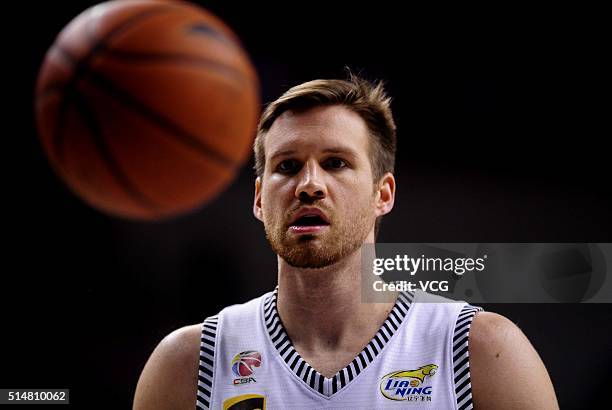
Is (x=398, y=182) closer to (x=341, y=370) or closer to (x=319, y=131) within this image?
(x=319, y=131)

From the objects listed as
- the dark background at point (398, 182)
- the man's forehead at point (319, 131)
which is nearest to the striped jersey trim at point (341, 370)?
the man's forehead at point (319, 131)

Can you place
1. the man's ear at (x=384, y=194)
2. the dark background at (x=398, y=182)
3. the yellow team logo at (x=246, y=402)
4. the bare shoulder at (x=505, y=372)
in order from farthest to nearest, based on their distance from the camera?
the dark background at (x=398, y=182), the man's ear at (x=384, y=194), the yellow team logo at (x=246, y=402), the bare shoulder at (x=505, y=372)

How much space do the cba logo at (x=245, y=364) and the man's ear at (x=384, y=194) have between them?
1.43 ft

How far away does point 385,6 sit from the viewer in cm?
311

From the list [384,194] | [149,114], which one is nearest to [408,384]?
[384,194]

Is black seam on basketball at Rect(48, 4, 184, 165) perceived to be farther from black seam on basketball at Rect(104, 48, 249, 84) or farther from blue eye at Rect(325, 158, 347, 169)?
blue eye at Rect(325, 158, 347, 169)

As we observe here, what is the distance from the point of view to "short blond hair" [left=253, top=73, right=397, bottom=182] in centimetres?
161

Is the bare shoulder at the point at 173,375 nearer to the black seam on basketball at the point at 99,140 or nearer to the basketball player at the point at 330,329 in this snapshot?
the basketball player at the point at 330,329

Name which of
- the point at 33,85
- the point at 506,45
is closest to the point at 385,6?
the point at 506,45

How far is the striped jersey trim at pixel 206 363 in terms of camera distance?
1540mm

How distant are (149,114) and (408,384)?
78 centimetres

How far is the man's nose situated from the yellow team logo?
443mm

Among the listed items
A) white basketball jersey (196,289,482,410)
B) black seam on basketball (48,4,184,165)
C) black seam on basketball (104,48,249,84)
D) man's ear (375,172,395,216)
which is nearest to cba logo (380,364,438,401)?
white basketball jersey (196,289,482,410)

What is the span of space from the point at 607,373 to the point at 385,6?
5.84 ft
